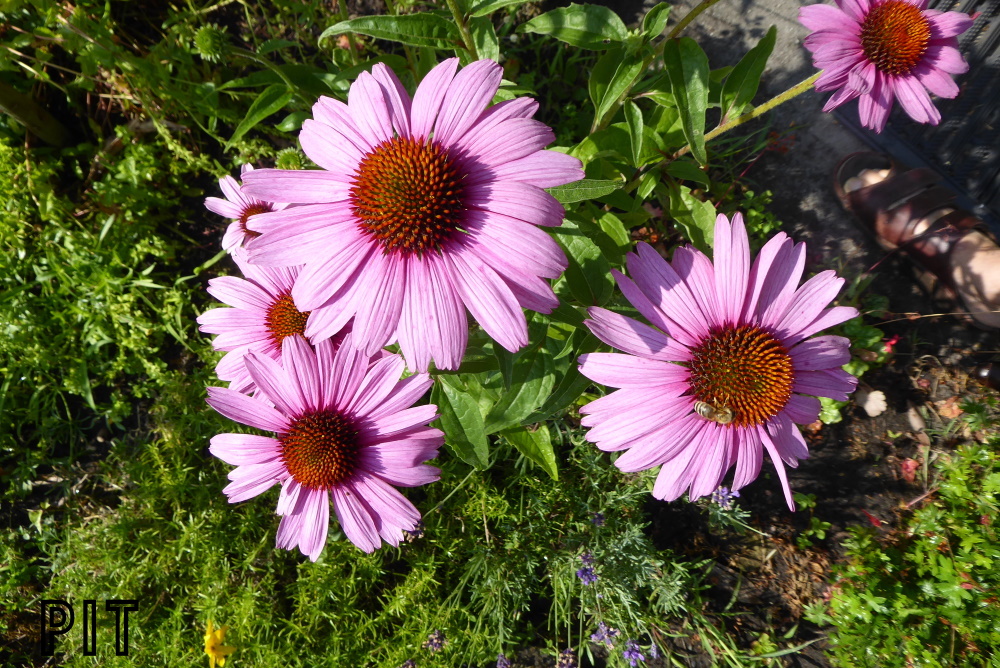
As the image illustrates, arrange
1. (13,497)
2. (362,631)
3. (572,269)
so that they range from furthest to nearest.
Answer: (13,497)
(362,631)
(572,269)

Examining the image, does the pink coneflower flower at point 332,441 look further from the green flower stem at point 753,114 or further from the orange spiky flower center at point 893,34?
the orange spiky flower center at point 893,34

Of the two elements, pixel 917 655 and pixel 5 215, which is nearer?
pixel 917 655

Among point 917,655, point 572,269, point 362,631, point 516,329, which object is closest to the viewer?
point 516,329

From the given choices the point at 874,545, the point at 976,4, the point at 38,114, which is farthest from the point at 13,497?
the point at 976,4

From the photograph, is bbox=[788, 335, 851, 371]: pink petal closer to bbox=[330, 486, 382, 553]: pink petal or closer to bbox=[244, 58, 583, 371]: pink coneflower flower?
bbox=[244, 58, 583, 371]: pink coneflower flower

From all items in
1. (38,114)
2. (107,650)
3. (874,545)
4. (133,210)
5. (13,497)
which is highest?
(38,114)

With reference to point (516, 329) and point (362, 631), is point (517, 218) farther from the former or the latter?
point (362, 631)

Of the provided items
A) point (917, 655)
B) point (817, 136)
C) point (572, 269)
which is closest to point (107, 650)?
point (572, 269)

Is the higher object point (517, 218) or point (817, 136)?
point (817, 136)
